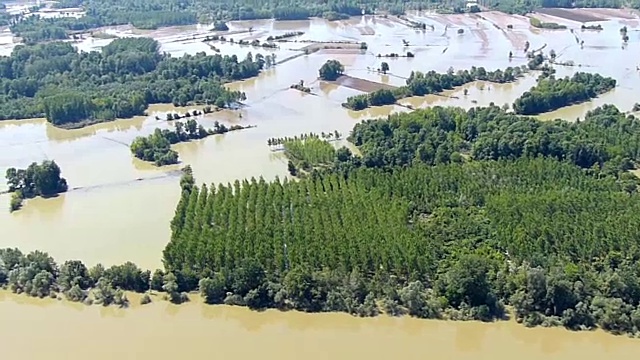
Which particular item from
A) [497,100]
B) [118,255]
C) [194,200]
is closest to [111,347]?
[118,255]

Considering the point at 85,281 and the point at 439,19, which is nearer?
the point at 85,281

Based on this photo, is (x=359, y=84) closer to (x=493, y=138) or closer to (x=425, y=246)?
(x=493, y=138)

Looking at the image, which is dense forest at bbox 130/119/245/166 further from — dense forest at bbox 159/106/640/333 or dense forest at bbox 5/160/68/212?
dense forest at bbox 159/106/640/333

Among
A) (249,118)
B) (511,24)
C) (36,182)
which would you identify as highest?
(511,24)

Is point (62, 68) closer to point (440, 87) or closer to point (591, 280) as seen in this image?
point (440, 87)

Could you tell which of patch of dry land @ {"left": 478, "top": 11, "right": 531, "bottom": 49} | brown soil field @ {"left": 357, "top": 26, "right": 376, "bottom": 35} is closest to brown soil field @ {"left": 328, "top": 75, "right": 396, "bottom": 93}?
patch of dry land @ {"left": 478, "top": 11, "right": 531, "bottom": 49}

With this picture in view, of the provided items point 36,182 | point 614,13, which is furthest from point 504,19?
point 36,182

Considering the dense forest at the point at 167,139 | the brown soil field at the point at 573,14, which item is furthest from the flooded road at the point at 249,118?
the brown soil field at the point at 573,14

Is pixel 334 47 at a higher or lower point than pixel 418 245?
higher

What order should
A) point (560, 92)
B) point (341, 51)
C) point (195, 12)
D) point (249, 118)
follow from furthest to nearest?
point (195, 12), point (341, 51), point (249, 118), point (560, 92)
